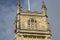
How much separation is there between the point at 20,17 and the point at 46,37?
6466mm

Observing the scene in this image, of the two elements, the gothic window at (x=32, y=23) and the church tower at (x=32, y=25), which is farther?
the gothic window at (x=32, y=23)

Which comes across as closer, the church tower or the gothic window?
the church tower

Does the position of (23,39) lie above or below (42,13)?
below

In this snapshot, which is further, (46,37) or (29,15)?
(29,15)

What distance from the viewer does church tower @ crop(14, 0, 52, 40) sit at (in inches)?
1870

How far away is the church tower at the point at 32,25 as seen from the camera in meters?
47.5

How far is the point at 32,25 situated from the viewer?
49.9 metres

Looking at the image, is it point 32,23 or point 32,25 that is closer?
point 32,25

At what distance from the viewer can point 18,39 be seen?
154ft

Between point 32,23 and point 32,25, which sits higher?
point 32,23

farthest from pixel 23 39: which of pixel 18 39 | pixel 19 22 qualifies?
pixel 19 22

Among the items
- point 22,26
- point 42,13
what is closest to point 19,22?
point 22,26

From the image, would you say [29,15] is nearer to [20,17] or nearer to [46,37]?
[20,17]

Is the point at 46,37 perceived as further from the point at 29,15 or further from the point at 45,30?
the point at 29,15
